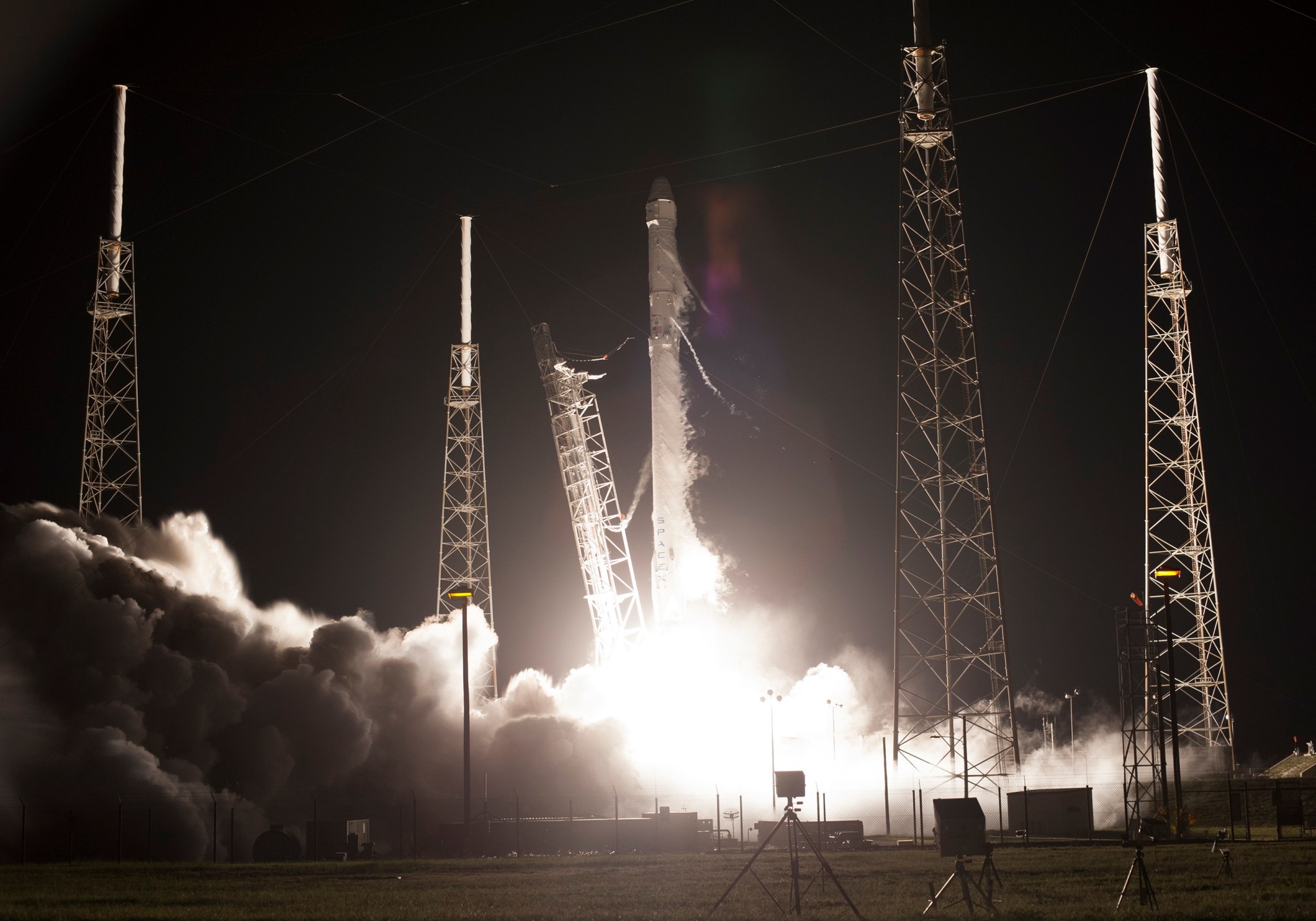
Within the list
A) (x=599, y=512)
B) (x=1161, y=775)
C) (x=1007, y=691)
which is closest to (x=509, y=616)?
(x=599, y=512)

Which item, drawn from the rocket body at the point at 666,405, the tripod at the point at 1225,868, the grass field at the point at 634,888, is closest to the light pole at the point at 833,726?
the rocket body at the point at 666,405

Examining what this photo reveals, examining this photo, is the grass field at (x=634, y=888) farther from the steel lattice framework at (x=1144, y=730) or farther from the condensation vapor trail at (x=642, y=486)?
the condensation vapor trail at (x=642, y=486)

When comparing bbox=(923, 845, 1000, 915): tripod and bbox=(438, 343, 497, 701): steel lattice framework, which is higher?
bbox=(438, 343, 497, 701): steel lattice framework

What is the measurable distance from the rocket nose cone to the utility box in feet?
113

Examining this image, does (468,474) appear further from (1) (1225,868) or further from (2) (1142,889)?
(2) (1142,889)

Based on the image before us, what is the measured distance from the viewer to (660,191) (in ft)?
222

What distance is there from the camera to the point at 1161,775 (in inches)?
1774

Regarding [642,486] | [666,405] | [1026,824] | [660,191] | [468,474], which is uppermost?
[660,191]

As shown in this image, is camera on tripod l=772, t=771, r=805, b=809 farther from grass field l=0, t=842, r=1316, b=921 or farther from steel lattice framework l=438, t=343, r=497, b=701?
steel lattice framework l=438, t=343, r=497, b=701

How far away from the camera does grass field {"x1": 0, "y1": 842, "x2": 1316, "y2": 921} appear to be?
21938mm

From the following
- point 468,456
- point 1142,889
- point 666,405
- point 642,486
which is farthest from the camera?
point 642,486

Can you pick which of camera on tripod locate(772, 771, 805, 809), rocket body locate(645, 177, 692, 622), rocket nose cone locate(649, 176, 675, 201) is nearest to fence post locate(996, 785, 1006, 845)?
rocket body locate(645, 177, 692, 622)

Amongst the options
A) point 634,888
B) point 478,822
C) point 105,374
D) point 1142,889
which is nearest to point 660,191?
point 105,374

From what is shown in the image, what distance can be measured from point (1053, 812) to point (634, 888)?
22438 mm
